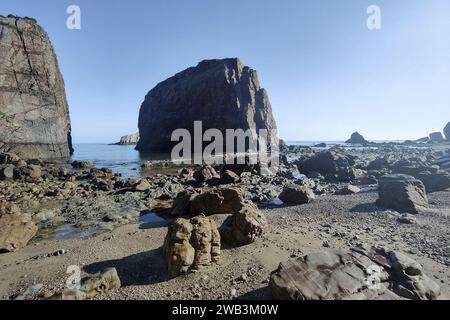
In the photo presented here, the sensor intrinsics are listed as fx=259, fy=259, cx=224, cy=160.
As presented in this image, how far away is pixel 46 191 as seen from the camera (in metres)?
17.5

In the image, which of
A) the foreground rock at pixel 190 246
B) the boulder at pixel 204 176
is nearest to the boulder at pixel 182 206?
the foreground rock at pixel 190 246

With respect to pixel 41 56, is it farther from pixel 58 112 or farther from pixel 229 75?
pixel 229 75

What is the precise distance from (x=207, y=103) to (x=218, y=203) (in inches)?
2564

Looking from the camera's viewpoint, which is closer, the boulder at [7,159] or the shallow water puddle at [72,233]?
the shallow water puddle at [72,233]

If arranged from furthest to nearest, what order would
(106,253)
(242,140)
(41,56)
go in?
(242,140), (41,56), (106,253)

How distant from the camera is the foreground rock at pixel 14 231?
8398mm

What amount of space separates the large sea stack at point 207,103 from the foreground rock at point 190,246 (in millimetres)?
66622

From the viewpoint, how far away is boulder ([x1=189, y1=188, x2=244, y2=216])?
11.5 metres

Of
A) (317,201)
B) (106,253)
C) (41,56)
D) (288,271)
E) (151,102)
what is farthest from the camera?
(151,102)

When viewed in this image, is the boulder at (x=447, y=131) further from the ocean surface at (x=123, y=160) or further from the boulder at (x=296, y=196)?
the boulder at (x=296, y=196)

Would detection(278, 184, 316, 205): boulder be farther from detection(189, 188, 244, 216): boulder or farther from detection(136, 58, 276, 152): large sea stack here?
detection(136, 58, 276, 152): large sea stack

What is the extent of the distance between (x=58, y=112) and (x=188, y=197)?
42.9 meters

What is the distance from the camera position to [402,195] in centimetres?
1235
